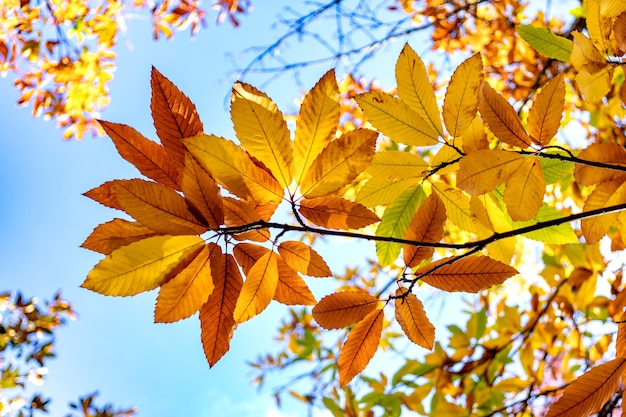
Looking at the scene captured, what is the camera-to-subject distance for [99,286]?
436mm

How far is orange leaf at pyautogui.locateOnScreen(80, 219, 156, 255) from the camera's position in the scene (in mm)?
473

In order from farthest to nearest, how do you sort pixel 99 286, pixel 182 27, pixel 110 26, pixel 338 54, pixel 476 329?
pixel 182 27 < pixel 110 26 < pixel 338 54 < pixel 476 329 < pixel 99 286

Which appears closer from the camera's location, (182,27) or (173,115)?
(173,115)

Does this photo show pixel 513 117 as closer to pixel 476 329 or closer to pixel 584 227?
pixel 584 227

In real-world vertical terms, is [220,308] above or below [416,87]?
below

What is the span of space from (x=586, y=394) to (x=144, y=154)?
20.0 inches

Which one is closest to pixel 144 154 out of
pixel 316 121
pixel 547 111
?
pixel 316 121

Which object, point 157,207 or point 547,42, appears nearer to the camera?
point 157,207

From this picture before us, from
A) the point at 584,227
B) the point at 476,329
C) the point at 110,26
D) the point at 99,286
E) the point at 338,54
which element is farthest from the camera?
the point at 110,26

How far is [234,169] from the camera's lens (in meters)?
0.45

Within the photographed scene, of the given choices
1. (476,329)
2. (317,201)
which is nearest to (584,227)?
(317,201)

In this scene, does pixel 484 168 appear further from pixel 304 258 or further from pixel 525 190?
pixel 304 258

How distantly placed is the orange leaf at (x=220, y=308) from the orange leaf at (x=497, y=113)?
310mm

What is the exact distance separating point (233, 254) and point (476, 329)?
1.12m
